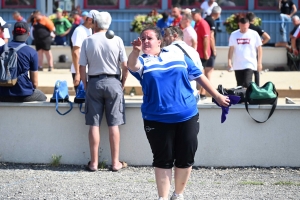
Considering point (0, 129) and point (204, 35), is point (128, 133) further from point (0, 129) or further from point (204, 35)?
point (204, 35)

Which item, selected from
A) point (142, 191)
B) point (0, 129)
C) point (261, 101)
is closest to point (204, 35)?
point (261, 101)

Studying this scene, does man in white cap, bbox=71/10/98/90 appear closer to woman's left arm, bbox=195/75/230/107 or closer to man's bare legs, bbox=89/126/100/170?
man's bare legs, bbox=89/126/100/170

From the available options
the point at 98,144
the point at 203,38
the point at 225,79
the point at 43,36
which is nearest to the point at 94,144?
the point at 98,144

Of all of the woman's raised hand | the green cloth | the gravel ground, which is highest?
the woman's raised hand

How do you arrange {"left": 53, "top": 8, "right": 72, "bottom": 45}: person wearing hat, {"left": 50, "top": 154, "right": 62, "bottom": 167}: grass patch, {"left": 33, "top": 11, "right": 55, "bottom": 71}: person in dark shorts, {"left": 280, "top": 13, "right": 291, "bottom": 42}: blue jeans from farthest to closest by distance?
{"left": 53, "top": 8, "right": 72, "bottom": 45}: person wearing hat < {"left": 280, "top": 13, "right": 291, "bottom": 42}: blue jeans < {"left": 33, "top": 11, "right": 55, "bottom": 71}: person in dark shorts < {"left": 50, "top": 154, "right": 62, "bottom": 167}: grass patch

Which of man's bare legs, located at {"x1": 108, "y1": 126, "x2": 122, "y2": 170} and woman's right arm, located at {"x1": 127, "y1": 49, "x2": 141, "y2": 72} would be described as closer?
woman's right arm, located at {"x1": 127, "y1": 49, "x2": 141, "y2": 72}

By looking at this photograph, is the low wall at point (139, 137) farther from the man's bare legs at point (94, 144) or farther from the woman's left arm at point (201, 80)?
the woman's left arm at point (201, 80)

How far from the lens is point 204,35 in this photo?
11969mm

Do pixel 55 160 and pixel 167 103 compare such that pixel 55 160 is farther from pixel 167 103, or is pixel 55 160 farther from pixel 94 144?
pixel 167 103

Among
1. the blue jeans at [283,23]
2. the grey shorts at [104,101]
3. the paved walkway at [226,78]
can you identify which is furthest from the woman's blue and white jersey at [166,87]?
the blue jeans at [283,23]

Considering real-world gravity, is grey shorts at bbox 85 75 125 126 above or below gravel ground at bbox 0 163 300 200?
above

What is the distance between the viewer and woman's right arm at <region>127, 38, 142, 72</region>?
5.86 meters

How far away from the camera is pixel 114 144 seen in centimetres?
832

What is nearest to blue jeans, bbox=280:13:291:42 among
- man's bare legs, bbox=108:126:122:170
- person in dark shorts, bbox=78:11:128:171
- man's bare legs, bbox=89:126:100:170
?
person in dark shorts, bbox=78:11:128:171
